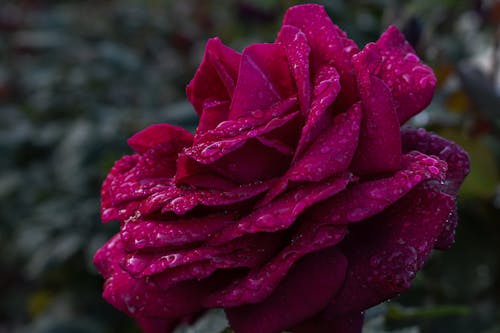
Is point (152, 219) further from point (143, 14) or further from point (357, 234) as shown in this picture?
point (143, 14)

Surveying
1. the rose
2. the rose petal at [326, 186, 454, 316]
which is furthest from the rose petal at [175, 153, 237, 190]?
the rose petal at [326, 186, 454, 316]

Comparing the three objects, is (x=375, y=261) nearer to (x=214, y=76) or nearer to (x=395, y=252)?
(x=395, y=252)

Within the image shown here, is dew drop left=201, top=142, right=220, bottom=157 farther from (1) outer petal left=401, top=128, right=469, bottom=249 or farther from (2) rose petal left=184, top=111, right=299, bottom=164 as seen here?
(1) outer petal left=401, top=128, right=469, bottom=249

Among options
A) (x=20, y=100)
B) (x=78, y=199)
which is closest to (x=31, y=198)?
(x=78, y=199)

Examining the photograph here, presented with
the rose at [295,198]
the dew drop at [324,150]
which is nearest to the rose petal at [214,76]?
the rose at [295,198]

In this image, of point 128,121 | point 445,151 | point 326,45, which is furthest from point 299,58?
point 128,121
